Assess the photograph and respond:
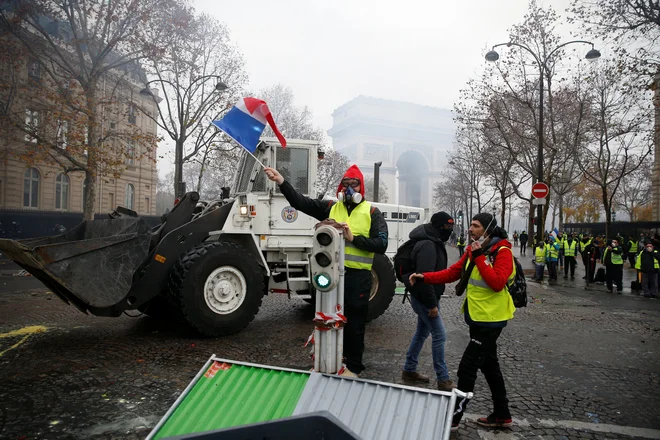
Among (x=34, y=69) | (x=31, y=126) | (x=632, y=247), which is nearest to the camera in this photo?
(x=31, y=126)

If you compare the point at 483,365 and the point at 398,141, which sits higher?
the point at 398,141

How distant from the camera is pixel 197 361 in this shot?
16.9 ft

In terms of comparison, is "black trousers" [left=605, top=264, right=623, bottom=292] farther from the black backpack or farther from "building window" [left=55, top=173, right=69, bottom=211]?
"building window" [left=55, top=173, right=69, bottom=211]

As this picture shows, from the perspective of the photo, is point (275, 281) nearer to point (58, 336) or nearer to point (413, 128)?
point (58, 336)

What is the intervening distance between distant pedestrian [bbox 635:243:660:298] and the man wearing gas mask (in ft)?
38.1

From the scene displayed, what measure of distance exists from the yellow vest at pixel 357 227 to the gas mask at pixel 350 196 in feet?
0.28

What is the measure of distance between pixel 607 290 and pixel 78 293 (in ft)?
46.5

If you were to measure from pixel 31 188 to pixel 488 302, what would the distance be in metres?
34.8

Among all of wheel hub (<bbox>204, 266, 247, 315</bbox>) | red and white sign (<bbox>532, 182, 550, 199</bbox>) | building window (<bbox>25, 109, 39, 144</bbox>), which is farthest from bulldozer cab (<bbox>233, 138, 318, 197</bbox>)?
building window (<bbox>25, 109, 39, 144</bbox>)

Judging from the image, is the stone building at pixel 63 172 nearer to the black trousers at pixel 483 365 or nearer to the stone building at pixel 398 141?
the black trousers at pixel 483 365

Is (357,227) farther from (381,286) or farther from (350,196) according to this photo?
(381,286)

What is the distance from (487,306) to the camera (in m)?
3.64

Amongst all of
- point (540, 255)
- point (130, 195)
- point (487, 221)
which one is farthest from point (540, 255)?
point (130, 195)

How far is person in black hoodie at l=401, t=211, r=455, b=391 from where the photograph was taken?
4473 mm
